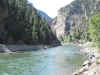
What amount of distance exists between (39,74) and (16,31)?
205ft

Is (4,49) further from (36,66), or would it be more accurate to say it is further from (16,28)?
(36,66)

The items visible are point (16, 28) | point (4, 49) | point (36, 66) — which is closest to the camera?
point (36, 66)

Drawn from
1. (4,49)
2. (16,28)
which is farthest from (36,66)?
(16,28)

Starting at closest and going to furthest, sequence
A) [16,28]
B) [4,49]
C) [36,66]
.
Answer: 1. [36,66]
2. [4,49]
3. [16,28]

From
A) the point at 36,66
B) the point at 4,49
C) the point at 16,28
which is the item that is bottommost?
the point at 4,49

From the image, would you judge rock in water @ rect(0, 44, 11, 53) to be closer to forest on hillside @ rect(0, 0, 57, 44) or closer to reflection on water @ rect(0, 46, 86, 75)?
forest on hillside @ rect(0, 0, 57, 44)

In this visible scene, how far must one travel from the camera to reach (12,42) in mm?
84188

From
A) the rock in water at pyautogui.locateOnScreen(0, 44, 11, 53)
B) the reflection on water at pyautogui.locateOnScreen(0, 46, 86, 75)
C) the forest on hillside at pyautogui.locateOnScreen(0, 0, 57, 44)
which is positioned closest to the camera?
the reflection on water at pyautogui.locateOnScreen(0, 46, 86, 75)

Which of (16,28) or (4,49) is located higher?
(16,28)

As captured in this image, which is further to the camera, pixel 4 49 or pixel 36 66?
pixel 4 49

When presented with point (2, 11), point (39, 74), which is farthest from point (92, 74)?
point (2, 11)

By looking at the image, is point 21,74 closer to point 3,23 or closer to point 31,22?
point 3,23

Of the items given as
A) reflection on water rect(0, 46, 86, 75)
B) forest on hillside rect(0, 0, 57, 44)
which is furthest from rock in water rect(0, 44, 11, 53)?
reflection on water rect(0, 46, 86, 75)

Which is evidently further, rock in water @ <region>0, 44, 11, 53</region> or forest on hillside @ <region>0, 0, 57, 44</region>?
forest on hillside @ <region>0, 0, 57, 44</region>
